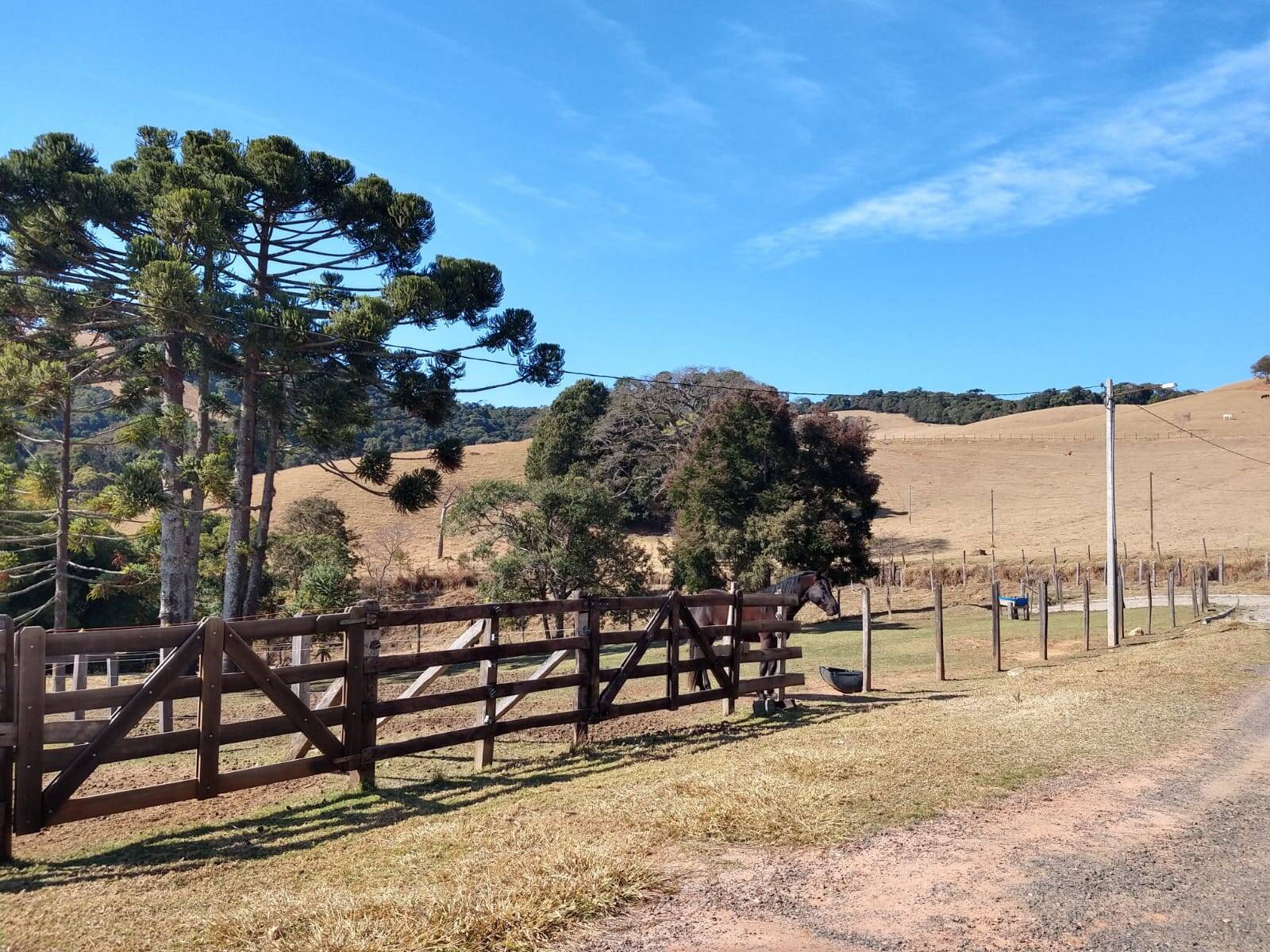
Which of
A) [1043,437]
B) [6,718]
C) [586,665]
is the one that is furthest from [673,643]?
[1043,437]

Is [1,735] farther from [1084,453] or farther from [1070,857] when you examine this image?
[1084,453]

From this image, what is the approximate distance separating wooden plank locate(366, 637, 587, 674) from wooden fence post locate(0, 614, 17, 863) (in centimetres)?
237

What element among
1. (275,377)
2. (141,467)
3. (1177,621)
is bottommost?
(1177,621)

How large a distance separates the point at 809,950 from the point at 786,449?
32.9 metres

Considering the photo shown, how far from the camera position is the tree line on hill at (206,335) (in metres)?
19.8

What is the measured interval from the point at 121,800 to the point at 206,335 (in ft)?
51.5

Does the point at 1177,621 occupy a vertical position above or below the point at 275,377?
below

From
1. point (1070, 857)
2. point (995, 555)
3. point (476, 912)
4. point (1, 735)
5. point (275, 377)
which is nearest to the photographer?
point (476, 912)

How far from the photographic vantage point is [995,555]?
4406cm

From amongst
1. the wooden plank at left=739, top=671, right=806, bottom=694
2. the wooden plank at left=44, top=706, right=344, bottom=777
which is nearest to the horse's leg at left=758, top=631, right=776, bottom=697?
the wooden plank at left=739, top=671, right=806, bottom=694

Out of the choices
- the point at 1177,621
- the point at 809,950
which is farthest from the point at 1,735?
the point at 1177,621

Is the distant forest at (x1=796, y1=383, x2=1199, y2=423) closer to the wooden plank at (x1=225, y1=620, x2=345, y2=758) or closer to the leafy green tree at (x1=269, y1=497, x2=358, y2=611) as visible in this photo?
the leafy green tree at (x1=269, y1=497, x2=358, y2=611)

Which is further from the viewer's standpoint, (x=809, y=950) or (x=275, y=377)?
(x=275, y=377)

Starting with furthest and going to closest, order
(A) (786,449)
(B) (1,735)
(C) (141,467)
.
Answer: (A) (786,449) → (C) (141,467) → (B) (1,735)
